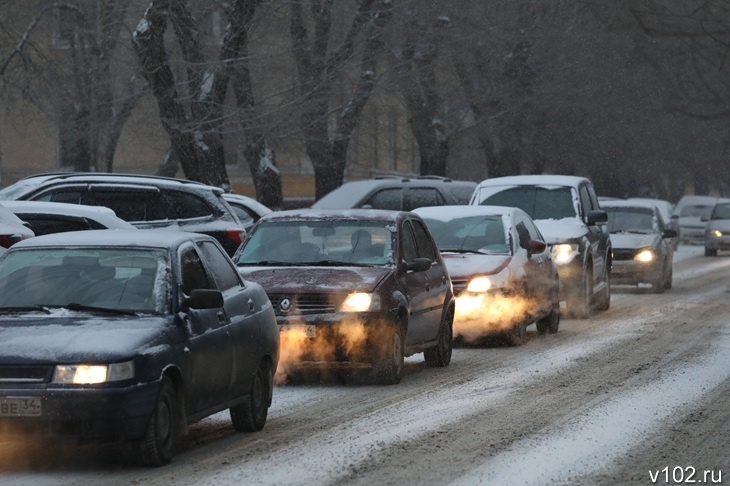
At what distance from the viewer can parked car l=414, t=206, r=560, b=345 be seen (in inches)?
682

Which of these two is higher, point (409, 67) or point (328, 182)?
point (409, 67)

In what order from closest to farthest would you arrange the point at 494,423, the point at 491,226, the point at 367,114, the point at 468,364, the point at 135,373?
the point at 135,373 < the point at 494,423 < the point at 468,364 < the point at 491,226 < the point at 367,114

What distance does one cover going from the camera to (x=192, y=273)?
10109 mm

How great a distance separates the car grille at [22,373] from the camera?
28.1 ft

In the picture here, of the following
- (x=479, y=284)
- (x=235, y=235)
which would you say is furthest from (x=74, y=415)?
(x=235, y=235)

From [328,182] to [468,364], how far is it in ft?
74.2

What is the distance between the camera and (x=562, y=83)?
46188 mm

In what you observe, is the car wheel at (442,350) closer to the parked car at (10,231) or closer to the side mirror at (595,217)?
the parked car at (10,231)

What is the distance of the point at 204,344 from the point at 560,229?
43.1ft

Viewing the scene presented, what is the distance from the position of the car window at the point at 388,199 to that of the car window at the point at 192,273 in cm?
1877

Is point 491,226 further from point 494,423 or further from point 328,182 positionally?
point 328,182

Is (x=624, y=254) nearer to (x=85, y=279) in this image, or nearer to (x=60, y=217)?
(x=60, y=217)

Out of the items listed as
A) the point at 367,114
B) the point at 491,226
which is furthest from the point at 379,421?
the point at 367,114

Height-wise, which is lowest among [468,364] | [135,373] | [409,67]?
[468,364]
